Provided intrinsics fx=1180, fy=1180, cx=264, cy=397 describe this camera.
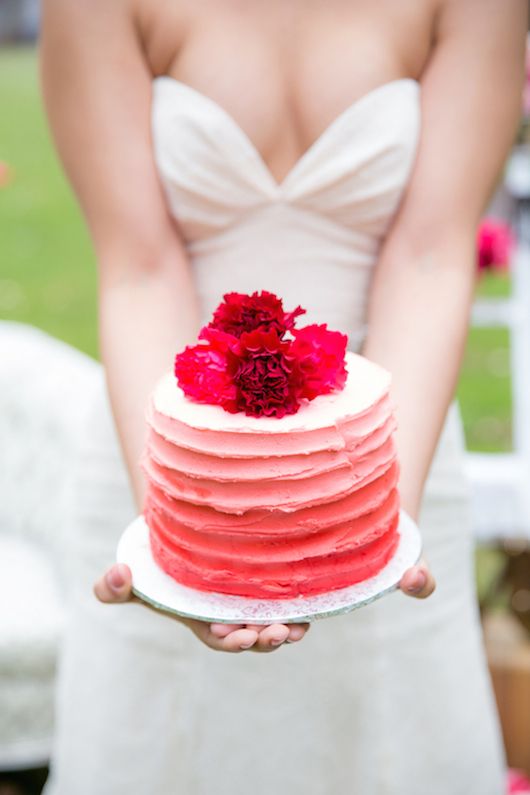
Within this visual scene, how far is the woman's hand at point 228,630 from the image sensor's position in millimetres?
1650

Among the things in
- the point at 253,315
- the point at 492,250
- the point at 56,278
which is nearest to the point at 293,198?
the point at 253,315

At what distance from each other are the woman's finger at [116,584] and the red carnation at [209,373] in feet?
0.94

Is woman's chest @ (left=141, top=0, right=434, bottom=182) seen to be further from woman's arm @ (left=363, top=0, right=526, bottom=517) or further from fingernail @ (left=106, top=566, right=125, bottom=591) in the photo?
fingernail @ (left=106, top=566, right=125, bottom=591)

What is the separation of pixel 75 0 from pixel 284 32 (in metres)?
0.40

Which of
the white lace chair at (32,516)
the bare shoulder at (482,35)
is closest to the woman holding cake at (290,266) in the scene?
the bare shoulder at (482,35)

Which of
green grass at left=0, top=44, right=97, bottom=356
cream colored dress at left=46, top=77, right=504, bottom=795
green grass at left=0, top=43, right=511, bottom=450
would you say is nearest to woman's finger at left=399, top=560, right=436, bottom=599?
cream colored dress at left=46, top=77, right=504, bottom=795

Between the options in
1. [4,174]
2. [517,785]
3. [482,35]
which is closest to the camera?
[482,35]

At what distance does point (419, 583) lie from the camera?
5.75 ft

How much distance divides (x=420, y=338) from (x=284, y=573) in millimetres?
714

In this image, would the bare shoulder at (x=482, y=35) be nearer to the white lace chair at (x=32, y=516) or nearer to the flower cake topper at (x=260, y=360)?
the flower cake topper at (x=260, y=360)

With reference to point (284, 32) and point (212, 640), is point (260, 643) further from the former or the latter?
point (284, 32)

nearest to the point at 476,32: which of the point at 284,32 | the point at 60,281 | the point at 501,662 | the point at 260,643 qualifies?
the point at 284,32

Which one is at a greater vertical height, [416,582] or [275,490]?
[275,490]

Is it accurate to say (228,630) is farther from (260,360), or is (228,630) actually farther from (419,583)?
(260,360)
